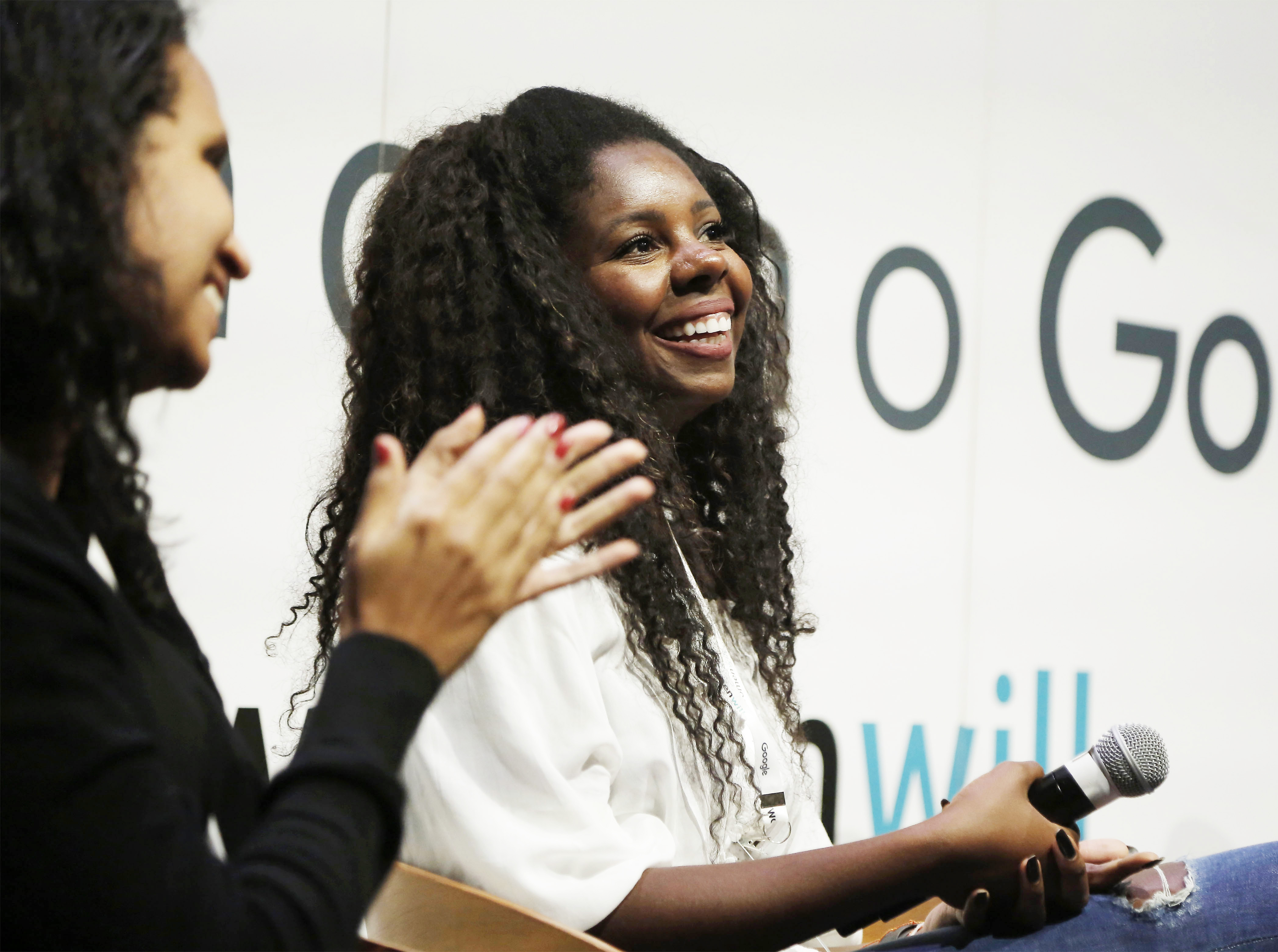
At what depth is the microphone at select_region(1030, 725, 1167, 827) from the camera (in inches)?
52.3

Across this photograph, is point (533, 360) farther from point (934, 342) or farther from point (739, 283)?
point (934, 342)

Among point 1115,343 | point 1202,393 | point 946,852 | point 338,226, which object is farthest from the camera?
point 1202,393

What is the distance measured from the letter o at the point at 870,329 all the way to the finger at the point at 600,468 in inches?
80.9

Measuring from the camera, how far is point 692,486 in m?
1.92

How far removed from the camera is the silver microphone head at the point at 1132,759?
1.33 m

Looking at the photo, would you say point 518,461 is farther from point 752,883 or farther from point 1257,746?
point 1257,746

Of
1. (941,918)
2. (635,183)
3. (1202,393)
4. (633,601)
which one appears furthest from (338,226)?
(1202,393)

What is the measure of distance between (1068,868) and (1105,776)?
101mm

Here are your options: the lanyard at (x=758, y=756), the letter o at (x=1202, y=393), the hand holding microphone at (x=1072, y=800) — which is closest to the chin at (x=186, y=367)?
the lanyard at (x=758, y=756)

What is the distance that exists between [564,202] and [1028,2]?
1812mm

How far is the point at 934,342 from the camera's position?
290 cm

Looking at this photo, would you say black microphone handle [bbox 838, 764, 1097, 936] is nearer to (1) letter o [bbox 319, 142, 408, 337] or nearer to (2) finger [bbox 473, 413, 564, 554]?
(2) finger [bbox 473, 413, 564, 554]

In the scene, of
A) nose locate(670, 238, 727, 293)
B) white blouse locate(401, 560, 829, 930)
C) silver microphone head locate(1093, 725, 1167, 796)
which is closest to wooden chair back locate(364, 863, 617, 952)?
white blouse locate(401, 560, 829, 930)

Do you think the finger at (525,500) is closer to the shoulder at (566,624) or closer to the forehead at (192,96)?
the forehead at (192,96)
